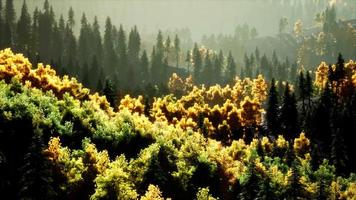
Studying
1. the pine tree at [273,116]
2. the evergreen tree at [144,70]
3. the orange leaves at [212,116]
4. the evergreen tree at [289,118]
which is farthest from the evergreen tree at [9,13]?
the evergreen tree at [289,118]

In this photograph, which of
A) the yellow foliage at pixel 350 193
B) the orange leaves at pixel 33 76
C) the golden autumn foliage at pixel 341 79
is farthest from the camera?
the golden autumn foliage at pixel 341 79

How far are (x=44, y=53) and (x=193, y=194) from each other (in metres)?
129

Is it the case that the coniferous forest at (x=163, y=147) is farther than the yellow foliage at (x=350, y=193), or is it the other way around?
the yellow foliage at (x=350, y=193)

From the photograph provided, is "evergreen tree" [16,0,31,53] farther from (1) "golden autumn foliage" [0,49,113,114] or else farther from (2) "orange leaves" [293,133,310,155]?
(2) "orange leaves" [293,133,310,155]

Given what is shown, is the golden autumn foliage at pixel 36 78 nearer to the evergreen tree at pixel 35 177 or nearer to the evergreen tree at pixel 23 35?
the evergreen tree at pixel 35 177

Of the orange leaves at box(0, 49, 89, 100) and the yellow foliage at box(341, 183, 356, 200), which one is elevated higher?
the orange leaves at box(0, 49, 89, 100)

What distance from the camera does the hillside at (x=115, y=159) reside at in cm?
4981

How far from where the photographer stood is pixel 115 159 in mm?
68812

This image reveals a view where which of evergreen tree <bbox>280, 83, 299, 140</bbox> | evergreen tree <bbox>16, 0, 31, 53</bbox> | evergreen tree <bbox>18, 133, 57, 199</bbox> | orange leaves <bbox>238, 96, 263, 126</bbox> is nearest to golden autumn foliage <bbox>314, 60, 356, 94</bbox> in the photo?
evergreen tree <bbox>280, 83, 299, 140</bbox>

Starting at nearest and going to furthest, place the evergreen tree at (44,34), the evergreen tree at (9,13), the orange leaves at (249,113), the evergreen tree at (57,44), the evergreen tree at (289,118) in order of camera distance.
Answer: the evergreen tree at (289,118)
the orange leaves at (249,113)
the evergreen tree at (44,34)
the evergreen tree at (57,44)
the evergreen tree at (9,13)

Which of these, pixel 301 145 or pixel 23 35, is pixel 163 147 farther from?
pixel 23 35

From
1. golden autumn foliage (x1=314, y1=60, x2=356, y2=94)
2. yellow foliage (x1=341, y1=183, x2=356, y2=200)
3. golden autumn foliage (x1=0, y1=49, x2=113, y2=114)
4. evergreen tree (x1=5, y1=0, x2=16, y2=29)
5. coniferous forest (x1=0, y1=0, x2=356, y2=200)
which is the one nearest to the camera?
coniferous forest (x1=0, y1=0, x2=356, y2=200)

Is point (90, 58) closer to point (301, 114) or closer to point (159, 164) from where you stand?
point (301, 114)

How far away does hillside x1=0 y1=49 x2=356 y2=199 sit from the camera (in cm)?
4981
